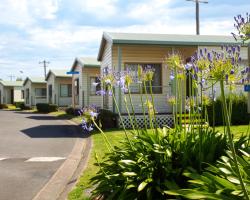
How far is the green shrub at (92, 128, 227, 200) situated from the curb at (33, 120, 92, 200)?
2.04 meters

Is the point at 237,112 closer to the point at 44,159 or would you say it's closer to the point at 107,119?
the point at 107,119

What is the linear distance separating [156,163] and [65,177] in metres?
4.09

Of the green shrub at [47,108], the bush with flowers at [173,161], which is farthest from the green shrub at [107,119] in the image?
the green shrub at [47,108]

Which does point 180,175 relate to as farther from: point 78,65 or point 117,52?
point 78,65

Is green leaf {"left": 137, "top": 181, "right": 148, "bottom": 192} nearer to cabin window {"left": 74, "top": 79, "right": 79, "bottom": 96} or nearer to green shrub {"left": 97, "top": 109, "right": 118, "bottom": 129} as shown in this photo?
green shrub {"left": 97, "top": 109, "right": 118, "bottom": 129}

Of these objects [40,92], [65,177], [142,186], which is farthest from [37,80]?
[142,186]

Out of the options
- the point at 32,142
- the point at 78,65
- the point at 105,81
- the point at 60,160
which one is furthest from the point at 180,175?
the point at 78,65

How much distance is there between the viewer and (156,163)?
4750mm

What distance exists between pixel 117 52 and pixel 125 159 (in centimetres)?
1503

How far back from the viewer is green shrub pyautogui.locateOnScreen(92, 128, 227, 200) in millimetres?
4461

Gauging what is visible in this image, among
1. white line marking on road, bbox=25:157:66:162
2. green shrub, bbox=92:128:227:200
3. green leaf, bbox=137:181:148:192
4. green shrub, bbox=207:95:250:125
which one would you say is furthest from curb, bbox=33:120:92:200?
green shrub, bbox=207:95:250:125

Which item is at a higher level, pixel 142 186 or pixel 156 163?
pixel 156 163

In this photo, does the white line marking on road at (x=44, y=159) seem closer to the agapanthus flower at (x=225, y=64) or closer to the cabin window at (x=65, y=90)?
the agapanthus flower at (x=225, y=64)

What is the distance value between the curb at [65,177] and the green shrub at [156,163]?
6.70 ft
